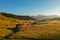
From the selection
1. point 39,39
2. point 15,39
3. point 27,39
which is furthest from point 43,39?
point 15,39

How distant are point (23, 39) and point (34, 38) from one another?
3.47 m

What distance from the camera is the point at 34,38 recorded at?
5219cm

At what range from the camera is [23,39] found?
5191 cm

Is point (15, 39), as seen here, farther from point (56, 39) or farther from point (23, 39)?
point (56, 39)

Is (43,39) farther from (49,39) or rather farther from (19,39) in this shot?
(19,39)

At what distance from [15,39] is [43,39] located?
858 cm

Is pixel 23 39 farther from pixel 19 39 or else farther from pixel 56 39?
pixel 56 39

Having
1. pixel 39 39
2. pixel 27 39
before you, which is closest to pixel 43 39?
pixel 39 39

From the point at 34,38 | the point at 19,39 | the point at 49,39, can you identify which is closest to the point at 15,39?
the point at 19,39

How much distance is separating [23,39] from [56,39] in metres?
10.2

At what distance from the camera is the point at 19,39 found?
51250mm

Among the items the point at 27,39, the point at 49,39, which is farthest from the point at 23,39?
the point at 49,39

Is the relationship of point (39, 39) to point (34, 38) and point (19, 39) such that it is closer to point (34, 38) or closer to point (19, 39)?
point (34, 38)

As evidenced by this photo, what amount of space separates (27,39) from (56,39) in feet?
29.4
